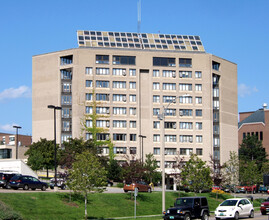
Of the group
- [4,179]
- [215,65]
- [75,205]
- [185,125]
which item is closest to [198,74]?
[215,65]

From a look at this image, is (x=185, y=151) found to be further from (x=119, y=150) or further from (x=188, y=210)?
(x=188, y=210)

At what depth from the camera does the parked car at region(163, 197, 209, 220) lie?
3466 centimetres

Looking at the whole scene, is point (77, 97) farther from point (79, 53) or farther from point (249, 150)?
point (249, 150)

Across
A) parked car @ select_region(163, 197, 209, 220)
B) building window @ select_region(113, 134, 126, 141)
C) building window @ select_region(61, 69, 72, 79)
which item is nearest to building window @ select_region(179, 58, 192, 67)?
building window @ select_region(113, 134, 126, 141)

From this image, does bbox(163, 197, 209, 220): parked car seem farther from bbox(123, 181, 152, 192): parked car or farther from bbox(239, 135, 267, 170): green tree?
bbox(239, 135, 267, 170): green tree

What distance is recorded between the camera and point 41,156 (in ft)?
287

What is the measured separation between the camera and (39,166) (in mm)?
87562

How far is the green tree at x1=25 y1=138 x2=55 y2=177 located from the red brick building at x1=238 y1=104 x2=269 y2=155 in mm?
62271

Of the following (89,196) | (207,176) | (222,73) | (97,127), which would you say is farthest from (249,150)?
(89,196)

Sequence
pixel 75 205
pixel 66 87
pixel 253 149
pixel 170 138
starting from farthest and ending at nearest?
pixel 253 149, pixel 170 138, pixel 66 87, pixel 75 205

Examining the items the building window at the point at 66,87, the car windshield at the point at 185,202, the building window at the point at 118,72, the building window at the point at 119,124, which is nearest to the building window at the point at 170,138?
the building window at the point at 119,124

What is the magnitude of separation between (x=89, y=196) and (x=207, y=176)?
50.3 ft

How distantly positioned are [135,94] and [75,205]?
201ft

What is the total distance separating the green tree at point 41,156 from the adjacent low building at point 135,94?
10357 millimetres
